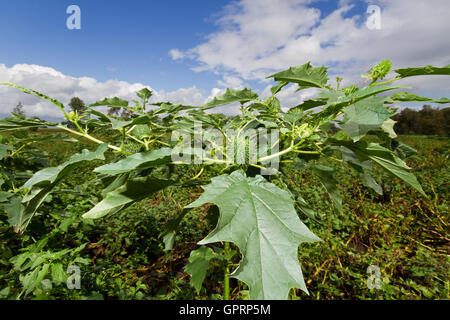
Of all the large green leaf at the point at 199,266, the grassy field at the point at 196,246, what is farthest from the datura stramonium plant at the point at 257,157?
the grassy field at the point at 196,246

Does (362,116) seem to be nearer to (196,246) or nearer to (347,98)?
(347,98)

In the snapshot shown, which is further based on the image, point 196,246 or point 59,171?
point 196,246

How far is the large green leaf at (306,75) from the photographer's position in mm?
580

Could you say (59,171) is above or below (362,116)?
below

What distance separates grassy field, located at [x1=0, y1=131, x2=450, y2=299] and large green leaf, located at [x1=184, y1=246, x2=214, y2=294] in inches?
5.6

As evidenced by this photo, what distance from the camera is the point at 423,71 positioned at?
46 centimetres

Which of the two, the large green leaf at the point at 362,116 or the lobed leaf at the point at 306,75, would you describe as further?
the lobed leaf at the point at 306,75

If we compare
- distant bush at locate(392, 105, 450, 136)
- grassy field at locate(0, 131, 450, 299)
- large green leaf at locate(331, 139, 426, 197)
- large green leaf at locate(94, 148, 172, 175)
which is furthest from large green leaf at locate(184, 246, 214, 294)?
distant bush at locate(392, 105, 450, 136)

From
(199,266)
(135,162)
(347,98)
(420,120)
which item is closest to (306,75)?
(347,98)

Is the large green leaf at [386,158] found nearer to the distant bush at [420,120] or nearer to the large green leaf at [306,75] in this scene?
the large green leaf at [306,75]

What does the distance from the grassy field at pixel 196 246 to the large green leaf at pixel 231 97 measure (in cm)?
77

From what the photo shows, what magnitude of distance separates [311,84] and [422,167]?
532 centimetres

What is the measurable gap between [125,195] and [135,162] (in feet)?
0.44

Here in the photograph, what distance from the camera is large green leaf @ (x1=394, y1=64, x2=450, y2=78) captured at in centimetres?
44
